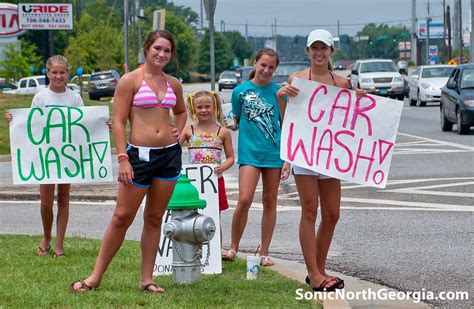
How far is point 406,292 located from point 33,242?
156 inches

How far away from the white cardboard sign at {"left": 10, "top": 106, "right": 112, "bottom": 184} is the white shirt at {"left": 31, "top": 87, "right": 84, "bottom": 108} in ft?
0.37

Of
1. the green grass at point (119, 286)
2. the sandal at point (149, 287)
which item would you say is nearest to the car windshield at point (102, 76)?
the green grass at point (119, 286)

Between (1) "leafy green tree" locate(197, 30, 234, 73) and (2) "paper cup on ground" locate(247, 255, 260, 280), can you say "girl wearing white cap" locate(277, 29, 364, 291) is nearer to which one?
(2) "paper cup on ground" locate(247, 255, 260, 280)

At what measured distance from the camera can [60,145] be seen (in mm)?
10188

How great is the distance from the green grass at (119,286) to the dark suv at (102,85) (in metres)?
52.7

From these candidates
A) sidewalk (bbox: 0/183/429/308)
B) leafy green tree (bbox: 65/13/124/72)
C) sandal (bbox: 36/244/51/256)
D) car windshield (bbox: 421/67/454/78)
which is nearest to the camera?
sidewalk (bbox: 0/183/429/308)

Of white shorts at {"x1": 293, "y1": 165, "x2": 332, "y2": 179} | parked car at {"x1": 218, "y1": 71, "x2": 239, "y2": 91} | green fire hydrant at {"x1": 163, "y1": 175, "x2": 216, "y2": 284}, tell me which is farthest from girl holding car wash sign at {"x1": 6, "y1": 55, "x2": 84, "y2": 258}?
parked car at {"x1": 218, "y1": 71, "x2": 239, "y2": 91}

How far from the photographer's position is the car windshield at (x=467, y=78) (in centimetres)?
2809

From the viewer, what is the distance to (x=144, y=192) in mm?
8109

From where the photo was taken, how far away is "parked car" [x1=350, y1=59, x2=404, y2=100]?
51406 mm

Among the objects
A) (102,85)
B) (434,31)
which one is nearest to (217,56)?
(434,31)

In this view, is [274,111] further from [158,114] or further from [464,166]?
[464,166]

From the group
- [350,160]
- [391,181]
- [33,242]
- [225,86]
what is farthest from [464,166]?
[225,86]

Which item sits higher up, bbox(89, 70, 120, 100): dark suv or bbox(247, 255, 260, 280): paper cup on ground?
bbox(89, 70, 120, 100): dark suv
